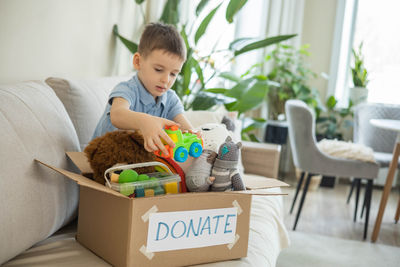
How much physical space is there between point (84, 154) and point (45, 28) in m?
0.75

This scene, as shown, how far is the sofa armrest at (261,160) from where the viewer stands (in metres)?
2.39

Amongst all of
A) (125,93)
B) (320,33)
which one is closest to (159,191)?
(125,93)

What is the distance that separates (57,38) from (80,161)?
83 cm

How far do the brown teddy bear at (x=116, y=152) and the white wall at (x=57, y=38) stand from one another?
1.92 feet

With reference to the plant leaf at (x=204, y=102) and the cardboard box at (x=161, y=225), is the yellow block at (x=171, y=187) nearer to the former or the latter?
the cardboard box at (x=161, y=225)

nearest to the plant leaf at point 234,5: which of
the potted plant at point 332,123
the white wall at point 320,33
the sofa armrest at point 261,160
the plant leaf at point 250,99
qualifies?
the plant leaf at point 250,99

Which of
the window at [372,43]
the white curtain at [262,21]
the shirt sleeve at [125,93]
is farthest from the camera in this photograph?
the window at [372,43]

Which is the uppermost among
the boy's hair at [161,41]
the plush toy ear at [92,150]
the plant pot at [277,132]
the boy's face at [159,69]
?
the boy's hair at [161,41]

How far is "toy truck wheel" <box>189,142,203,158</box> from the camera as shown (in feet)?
3.50

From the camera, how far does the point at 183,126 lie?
153cm

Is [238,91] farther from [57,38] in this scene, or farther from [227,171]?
[227,171]

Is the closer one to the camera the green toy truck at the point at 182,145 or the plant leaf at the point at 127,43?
the green toy truck at the point at 182,145

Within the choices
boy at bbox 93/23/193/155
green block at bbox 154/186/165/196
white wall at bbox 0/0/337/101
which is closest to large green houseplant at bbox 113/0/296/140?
white wall at bbox 0/0/337/101

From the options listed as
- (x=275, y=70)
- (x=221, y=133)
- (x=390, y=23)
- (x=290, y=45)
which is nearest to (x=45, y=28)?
(x=221, y=133)
